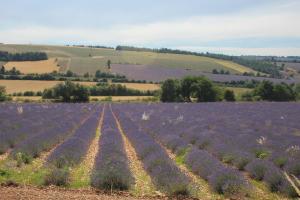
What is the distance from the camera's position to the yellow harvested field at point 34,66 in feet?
293

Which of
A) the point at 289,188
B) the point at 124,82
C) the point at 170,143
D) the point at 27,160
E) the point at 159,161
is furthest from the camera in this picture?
the point at 124,82

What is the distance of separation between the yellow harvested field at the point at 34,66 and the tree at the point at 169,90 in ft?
109

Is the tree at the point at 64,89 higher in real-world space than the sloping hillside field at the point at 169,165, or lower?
lower

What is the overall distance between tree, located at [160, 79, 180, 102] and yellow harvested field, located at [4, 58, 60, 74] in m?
33.4

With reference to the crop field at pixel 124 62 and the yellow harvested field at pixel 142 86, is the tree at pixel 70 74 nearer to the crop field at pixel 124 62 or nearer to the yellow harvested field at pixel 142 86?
the crop field at pixel 124 62

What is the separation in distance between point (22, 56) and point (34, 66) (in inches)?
514

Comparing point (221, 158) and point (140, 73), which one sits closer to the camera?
point (221, 158)

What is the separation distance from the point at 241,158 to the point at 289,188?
2.97 metres

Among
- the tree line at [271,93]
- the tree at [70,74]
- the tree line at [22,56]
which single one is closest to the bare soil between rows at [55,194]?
the tree line at [271,93]

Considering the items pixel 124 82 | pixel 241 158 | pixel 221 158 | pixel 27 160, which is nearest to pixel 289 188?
pixel 241 158

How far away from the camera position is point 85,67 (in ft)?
320

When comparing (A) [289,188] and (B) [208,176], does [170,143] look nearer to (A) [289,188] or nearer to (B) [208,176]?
(B) [208,176]

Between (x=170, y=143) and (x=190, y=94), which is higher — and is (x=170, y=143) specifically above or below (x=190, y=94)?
above

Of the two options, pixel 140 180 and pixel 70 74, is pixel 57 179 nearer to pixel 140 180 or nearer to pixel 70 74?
pixel 140 180
